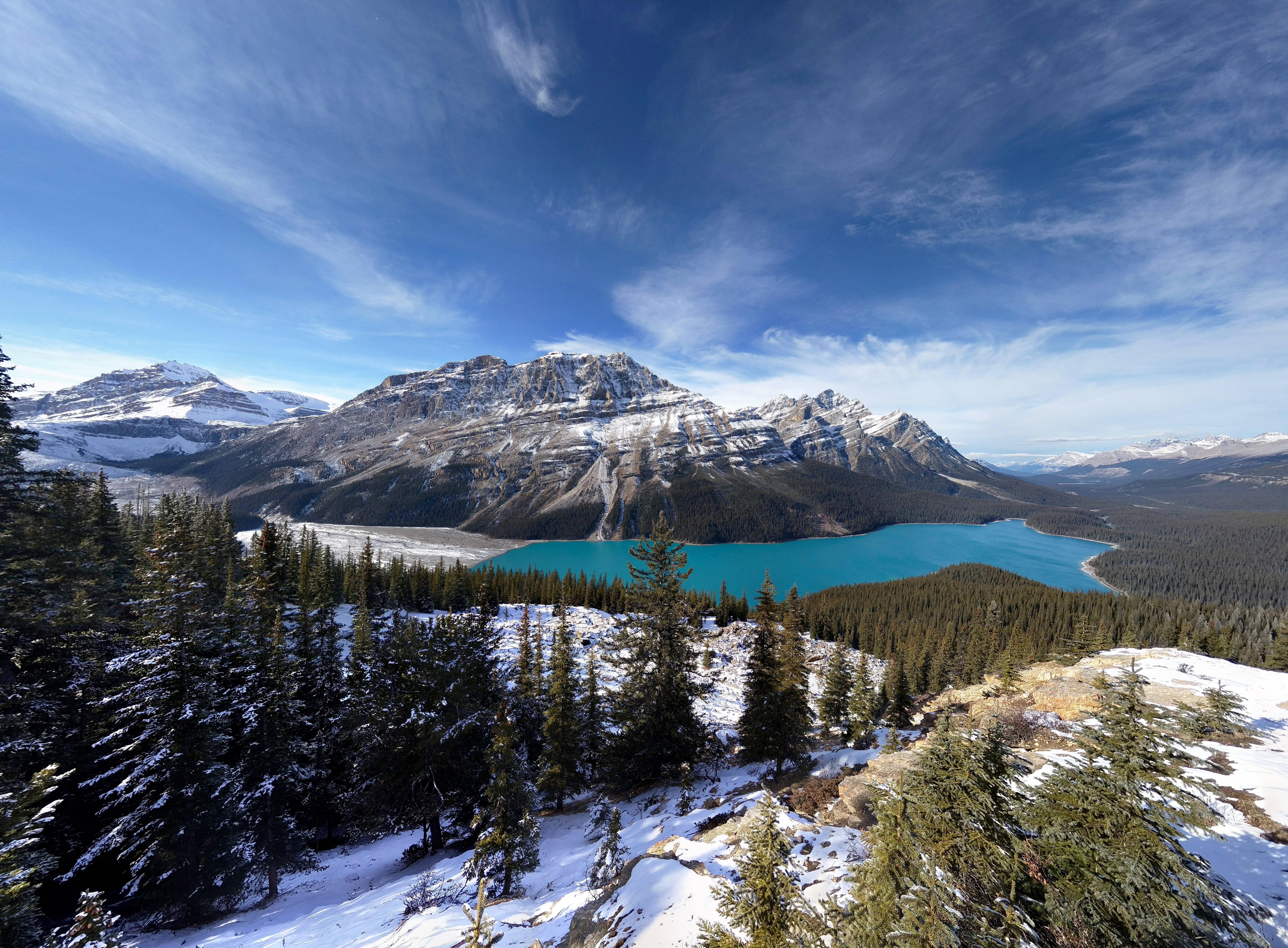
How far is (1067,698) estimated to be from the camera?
21.2 meters

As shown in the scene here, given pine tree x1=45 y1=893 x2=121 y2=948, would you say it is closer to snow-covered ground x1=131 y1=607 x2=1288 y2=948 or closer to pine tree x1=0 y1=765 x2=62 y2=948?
pine tree x1=0 y1=765 x2=62 y2=948

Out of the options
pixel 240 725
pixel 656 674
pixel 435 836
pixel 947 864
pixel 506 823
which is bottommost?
pixel 435 836

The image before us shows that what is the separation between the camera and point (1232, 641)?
55.8 m

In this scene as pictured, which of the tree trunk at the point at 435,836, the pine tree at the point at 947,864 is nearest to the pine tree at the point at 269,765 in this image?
the tree trunk at the point at 435,836

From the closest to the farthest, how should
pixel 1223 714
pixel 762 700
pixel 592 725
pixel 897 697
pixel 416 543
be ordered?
pixel 1223 714, pixel 762 700, pixel 592 725, pixel 897 697, pixel 416 543

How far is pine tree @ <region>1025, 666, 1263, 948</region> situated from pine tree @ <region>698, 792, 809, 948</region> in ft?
11.9

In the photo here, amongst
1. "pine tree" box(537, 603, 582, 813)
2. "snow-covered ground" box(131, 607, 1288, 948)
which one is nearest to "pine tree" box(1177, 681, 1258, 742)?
"snow-covered ground" box(131, 607, 1288, 948)

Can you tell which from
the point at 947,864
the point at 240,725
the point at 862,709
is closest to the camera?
the point at 947,864

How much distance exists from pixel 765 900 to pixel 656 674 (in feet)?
46.7

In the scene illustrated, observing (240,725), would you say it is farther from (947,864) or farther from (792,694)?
(947,864)

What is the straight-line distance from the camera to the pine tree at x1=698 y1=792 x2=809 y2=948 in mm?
5391

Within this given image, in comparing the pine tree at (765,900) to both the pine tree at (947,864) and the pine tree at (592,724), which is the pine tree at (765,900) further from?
the pine tree at (592,724)

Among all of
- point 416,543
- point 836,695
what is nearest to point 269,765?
point 836,695

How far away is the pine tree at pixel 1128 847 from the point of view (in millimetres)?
5402
